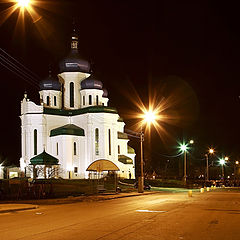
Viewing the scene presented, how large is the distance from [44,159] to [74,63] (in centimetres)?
1899

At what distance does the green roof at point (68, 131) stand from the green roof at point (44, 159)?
15.1 feet

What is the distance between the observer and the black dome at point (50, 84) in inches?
3118

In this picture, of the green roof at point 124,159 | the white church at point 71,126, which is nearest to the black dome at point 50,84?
the white church at point 71,126

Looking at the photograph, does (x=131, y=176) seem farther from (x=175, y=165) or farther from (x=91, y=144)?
(x=175, y=165)

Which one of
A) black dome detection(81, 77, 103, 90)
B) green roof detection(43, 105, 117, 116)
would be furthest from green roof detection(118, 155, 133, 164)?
black dome detection(81, 77, 103, 90)

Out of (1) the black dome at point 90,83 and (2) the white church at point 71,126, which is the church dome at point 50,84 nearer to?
(2) the white church at point 71,126

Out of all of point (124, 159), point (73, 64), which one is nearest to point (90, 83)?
point (73, 64)

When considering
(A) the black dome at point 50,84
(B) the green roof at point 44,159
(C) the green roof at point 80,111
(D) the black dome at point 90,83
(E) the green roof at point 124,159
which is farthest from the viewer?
(A) the black dome at point 50,84

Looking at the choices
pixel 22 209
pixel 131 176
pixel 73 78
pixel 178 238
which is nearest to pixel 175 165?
pixel 131 176

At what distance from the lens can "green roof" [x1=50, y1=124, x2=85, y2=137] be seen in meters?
72.6

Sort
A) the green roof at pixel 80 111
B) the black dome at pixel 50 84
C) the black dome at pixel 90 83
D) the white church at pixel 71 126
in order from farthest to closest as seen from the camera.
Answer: the black dome at pixel 50 84 → the black dome at pixel 90 83 → the green roof at pixel 80 111 → the white church at pixel 71 126

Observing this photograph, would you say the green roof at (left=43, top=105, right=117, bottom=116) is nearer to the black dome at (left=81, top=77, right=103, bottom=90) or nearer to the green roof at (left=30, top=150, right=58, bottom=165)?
the black dome at (left=81, top=77, right=103, bottom=90)

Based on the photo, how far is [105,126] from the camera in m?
73.3

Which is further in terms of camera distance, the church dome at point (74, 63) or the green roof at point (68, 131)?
the church dome at point (74, 63)
